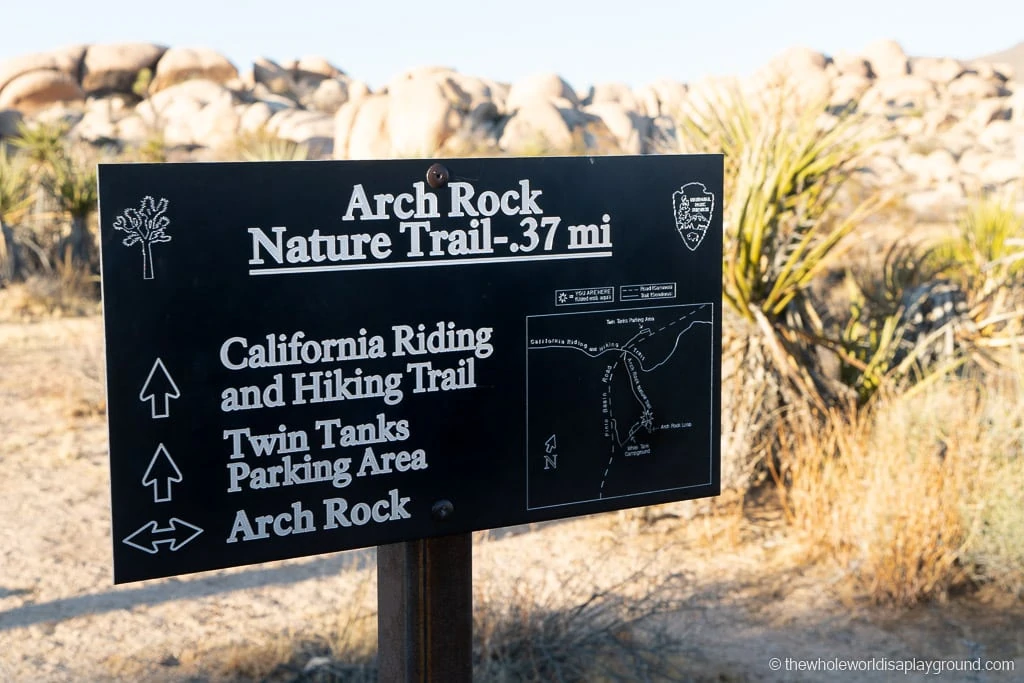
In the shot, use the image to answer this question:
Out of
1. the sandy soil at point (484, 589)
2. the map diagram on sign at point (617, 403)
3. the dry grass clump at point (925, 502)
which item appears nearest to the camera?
the map diagram on sign at point (617, 403)

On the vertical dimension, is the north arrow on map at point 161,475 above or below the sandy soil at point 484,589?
above

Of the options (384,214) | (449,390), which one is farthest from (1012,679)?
(384,214)

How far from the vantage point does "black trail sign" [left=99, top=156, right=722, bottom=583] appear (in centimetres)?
230

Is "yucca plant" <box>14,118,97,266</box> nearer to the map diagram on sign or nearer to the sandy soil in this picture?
the sandy soil

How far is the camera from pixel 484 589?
4973 mm

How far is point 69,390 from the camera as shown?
354 inches

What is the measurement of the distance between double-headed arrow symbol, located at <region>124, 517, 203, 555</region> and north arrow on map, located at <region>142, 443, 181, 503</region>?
0.19 feet

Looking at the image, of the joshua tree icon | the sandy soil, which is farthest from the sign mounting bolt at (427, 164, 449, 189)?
the sandy soil

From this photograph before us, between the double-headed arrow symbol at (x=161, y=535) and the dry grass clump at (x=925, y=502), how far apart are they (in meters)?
3.57

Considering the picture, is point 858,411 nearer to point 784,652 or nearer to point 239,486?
point 784,652

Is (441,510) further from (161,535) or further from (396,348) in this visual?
(161,535)

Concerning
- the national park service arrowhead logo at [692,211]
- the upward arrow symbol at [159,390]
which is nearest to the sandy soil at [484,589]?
the national park service arrowhead logo at [692,211]

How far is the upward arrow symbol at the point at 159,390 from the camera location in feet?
7.50

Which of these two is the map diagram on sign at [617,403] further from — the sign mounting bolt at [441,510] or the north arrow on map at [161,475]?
the north arrow on map at [161,475]
